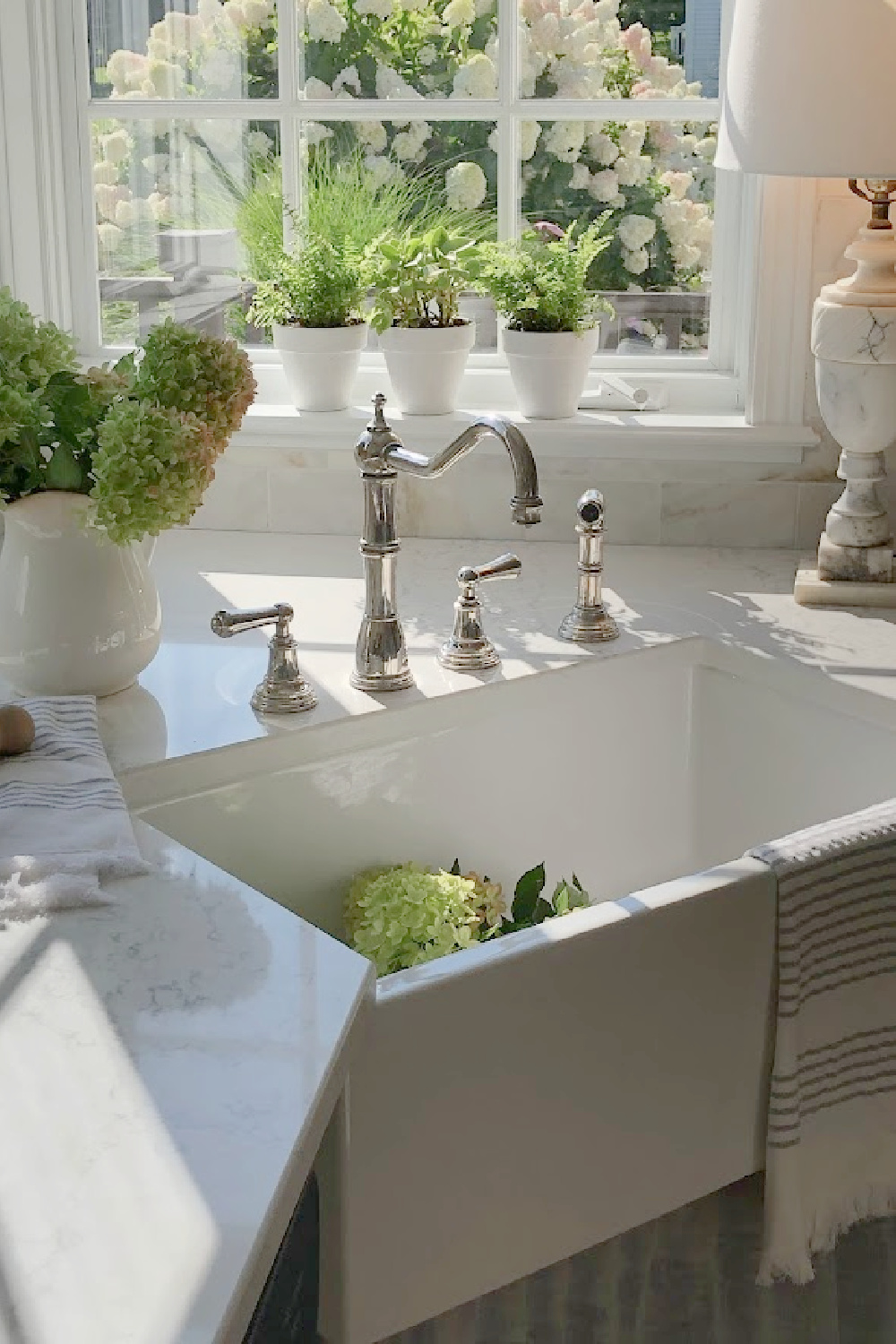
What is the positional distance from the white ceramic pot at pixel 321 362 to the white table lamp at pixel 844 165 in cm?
55

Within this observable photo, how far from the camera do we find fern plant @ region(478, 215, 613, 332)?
2.22 metres

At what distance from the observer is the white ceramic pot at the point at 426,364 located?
2.25 m

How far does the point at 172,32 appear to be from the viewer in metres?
2.36

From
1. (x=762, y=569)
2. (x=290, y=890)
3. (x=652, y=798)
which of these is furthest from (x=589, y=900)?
(x=762, y=569)

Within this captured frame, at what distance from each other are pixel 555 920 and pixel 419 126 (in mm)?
1374

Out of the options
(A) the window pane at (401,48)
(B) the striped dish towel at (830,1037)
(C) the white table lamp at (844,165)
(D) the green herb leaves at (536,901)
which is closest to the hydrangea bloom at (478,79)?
(A) the window pane at (401,48)

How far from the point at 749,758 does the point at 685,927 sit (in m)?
0.50

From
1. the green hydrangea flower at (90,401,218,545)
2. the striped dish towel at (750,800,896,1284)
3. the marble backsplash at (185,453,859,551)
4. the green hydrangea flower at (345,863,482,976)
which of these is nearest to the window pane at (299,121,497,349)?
the marble backsplash at (185,453,859,551)

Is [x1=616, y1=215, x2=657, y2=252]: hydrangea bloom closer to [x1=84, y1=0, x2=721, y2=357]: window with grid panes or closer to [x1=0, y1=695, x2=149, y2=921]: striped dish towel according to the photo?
[x1=84, y1=0, x2=721, y2=357]: window with grid panes

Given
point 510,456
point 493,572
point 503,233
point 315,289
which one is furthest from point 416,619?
point 503,233

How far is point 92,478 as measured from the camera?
1596 millimetres

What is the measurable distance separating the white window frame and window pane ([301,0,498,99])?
0.02 metres

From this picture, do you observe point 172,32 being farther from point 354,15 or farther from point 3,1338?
point 3,1338

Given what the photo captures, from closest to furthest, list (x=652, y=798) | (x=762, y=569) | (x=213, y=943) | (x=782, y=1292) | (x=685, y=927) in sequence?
(x=213, y=943)
(x=685, y=927)
(x=782, y=1292)
(x=652, y=798)
(x=762, y=569)
